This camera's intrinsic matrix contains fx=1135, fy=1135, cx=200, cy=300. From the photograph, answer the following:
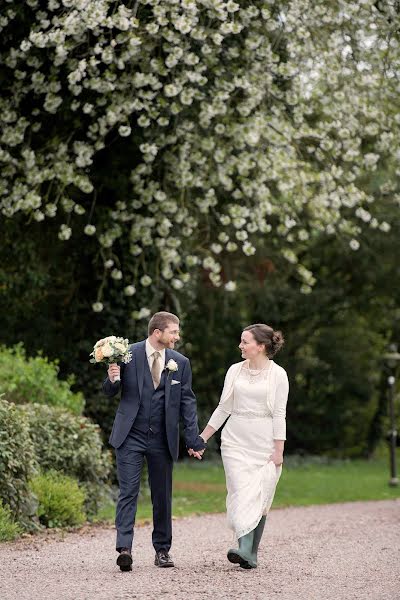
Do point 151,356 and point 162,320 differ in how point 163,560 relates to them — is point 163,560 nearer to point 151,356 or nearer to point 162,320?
point 151,356

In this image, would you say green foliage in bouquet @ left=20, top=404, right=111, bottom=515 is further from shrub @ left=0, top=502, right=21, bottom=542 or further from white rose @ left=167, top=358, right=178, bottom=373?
white rose @ left=167, top=358, right=178, bottom=373

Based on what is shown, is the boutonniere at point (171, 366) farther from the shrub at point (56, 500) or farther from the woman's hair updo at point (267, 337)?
the shrub at point (56, 500)

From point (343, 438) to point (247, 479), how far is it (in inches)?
879

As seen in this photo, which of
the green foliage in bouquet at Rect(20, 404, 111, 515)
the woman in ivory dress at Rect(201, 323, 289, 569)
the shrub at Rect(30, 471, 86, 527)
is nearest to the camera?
the woman in ivory dress at Rect(201, 323, 289, 569)

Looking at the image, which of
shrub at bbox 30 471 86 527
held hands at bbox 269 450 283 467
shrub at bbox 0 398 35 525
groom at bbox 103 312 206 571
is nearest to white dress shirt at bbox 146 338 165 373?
groom at bbox 103 312 206 571

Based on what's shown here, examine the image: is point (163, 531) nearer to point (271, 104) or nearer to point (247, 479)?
point (247, 479)

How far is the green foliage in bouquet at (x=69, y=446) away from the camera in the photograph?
1173 centimetres

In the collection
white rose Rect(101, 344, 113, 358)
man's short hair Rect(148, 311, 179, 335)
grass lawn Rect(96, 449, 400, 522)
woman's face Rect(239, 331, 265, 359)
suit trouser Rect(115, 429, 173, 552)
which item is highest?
man's short hair Rect(148, 311, 179, 335)

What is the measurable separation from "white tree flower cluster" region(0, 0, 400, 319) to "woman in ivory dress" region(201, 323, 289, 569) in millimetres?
5737

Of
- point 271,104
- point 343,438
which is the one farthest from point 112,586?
point 343,438

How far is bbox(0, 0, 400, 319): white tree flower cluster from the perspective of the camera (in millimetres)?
13914

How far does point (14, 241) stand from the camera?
57.1ft

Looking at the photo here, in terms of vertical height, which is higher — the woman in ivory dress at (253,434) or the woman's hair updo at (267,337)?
the woman's hair updo at (267,337)

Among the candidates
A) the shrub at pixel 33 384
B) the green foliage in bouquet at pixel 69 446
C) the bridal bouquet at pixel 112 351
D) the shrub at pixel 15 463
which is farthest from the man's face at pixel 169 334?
the shrub at pixel 33 384
